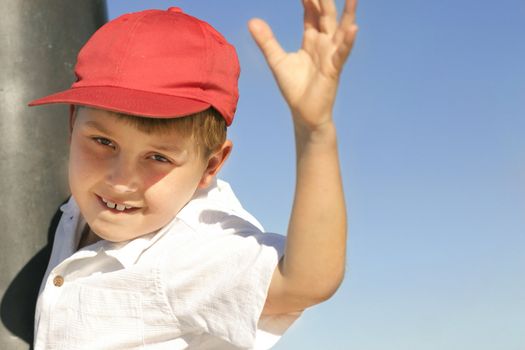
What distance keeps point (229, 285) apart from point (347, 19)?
2.06ft

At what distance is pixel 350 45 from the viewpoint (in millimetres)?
1928

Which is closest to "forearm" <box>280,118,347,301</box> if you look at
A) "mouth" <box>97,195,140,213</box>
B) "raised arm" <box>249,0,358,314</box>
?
"raised arm" <box>249,0,358,314</box>

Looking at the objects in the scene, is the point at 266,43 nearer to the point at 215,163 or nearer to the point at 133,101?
the point at 133,101

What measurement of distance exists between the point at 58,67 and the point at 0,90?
0.17m

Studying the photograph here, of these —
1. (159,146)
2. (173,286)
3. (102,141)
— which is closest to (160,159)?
(159,146)

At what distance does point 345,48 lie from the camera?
76.1 inches

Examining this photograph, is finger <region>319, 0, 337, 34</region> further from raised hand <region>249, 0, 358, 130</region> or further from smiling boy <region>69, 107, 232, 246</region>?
smiling boy <region>69, 107, 232, 246</region>

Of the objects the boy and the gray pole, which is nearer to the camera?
the boy

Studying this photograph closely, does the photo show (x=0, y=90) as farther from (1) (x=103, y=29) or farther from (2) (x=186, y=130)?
(2) (x=186, y=130)

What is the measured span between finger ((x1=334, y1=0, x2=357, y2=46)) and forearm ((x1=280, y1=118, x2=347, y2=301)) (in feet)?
0.57

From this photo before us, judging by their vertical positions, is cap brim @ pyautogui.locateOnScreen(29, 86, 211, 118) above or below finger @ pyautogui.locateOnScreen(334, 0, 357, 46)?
below

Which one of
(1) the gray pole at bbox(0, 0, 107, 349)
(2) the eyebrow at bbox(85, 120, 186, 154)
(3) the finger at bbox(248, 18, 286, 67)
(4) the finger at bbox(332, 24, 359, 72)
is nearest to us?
(4) the finger at bbox(332, 24, 359, 72)

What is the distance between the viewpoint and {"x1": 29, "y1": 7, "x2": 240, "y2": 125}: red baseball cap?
7.49ft

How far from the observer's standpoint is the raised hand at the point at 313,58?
1949 millimetres
